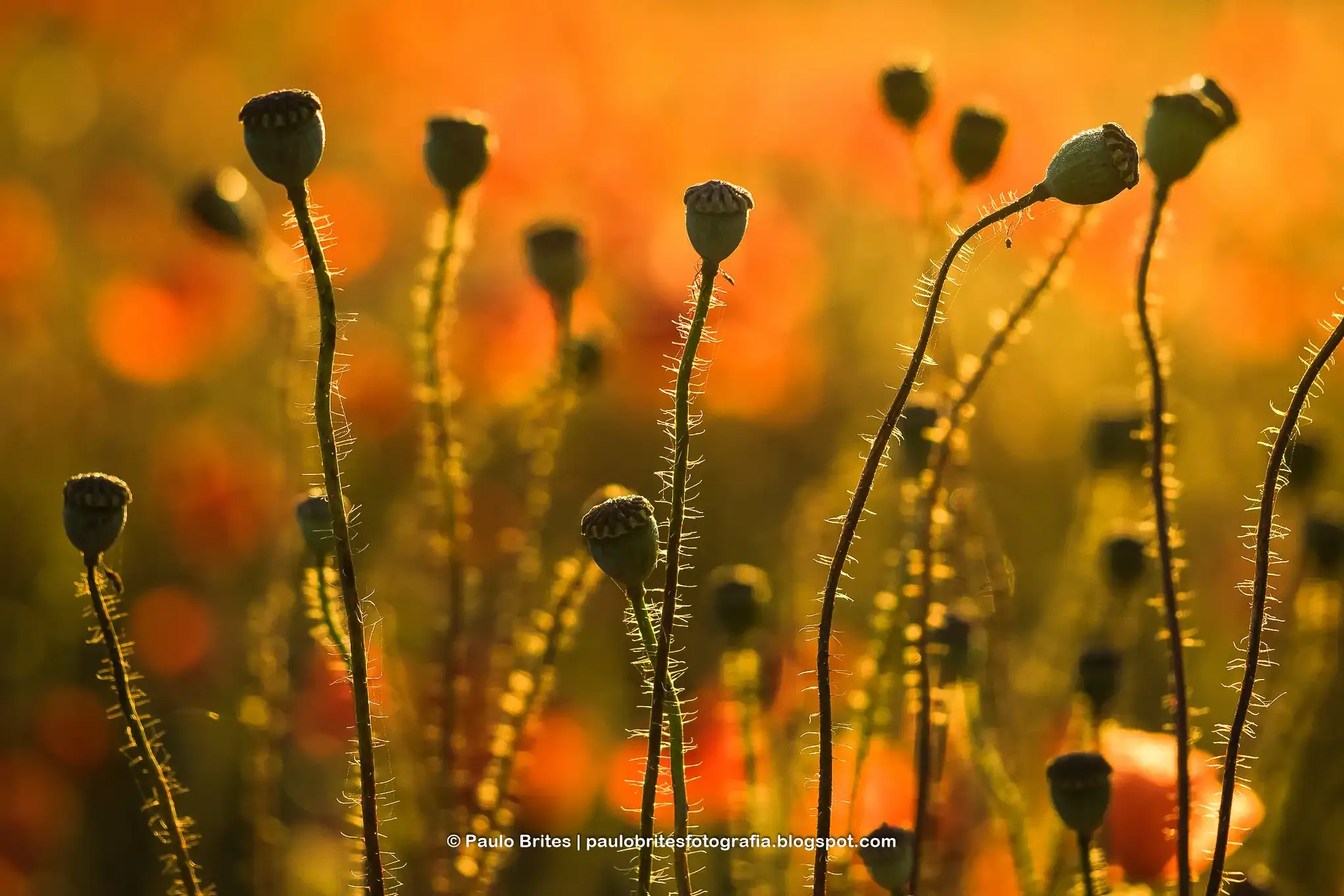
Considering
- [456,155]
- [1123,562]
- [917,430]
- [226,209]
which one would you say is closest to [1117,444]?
[1123,562]

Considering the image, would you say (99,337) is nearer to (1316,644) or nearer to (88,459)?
(88,459)

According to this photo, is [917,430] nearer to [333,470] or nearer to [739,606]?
[739,606]

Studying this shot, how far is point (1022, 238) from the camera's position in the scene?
281cm

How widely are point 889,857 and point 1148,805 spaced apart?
0.36 meters

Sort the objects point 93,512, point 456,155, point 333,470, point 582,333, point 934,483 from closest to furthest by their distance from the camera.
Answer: point 333,470
point 93,512
point 934,483
point 456,155
point 582,333

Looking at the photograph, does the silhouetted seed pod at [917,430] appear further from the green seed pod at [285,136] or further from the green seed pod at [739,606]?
the green seed pod at [285,136]

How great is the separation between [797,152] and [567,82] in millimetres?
503

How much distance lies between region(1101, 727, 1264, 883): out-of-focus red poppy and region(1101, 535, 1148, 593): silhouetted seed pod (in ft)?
0.40

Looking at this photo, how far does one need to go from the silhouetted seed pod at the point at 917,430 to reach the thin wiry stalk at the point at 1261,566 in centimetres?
34

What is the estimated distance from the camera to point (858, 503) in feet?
1.99

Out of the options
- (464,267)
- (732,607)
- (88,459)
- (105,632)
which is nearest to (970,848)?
(732,607)

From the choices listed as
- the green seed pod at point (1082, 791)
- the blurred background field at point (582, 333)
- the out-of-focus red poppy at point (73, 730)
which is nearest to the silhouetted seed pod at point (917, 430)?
the blurred background field at point (582, 333)

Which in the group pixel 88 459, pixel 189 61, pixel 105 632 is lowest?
pixel 105 632

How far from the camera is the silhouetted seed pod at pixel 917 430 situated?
100 centimetres
